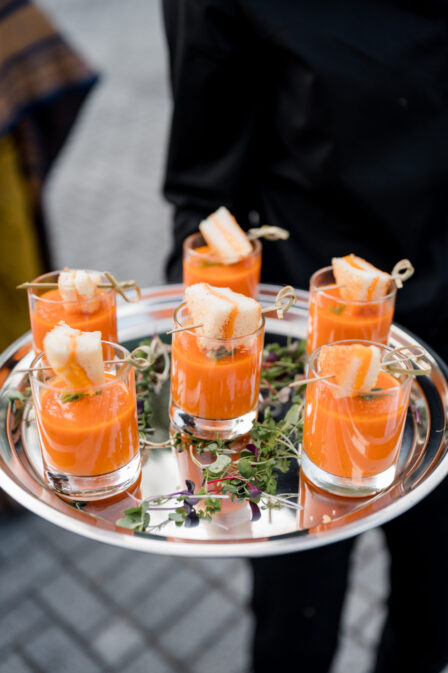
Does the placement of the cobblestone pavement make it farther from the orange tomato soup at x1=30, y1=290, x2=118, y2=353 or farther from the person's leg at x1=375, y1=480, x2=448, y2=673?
the orange tomato soup at x1=30, y1=290, x2=118, y2=353

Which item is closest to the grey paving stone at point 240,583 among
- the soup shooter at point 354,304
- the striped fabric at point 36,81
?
the soup shooter at point 354,304

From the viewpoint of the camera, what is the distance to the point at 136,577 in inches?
106

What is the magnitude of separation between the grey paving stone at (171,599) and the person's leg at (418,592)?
0.73 meters

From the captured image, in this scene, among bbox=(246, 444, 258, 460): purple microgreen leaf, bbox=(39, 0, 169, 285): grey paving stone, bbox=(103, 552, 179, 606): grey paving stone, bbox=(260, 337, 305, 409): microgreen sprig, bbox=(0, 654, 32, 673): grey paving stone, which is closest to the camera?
bbox=(246, 444, 258, 460): purple microgreen leaf

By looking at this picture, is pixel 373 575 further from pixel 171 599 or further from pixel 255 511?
pixel 255 511

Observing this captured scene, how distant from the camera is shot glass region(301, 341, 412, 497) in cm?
121

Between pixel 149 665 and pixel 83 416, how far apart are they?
155 cm

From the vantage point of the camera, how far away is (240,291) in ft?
5.70

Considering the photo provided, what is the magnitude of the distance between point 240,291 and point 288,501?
0.63 m

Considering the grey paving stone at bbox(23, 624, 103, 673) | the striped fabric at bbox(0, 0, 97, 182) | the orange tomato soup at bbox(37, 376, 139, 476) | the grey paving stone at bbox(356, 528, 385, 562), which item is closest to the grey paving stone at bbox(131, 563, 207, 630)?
the grey paving stone at bbox(23, 624, 103, 673)

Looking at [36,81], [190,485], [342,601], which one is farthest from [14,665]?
[36,81]

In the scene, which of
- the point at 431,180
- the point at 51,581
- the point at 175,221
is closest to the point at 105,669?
the point at 51,581

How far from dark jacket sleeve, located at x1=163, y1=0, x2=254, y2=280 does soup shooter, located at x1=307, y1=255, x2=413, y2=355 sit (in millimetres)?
533

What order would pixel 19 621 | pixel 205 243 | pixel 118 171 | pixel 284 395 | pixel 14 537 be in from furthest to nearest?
pixel 118 171
pixel 14 537
pixel 19 621
pixel 205 243
pixel 284 395
